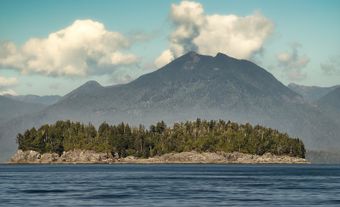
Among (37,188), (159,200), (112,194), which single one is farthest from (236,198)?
(37,188)

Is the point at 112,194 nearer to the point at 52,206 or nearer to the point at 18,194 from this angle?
the point at 18,194

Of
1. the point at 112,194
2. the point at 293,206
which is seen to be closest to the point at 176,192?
the point at 112,194

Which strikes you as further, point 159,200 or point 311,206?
point 159,200

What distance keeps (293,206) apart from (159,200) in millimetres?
20567

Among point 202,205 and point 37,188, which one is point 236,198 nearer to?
point 202,205

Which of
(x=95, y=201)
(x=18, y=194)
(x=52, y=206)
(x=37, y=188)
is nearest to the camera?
(x=52, y=206)

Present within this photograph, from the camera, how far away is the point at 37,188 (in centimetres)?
14588

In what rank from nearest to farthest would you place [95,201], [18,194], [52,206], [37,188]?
[52,206] → [95,201] → [18,194] → [37,188]

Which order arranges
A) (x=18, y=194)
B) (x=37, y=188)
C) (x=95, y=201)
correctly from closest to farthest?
(x=95, y=201)
(x=18, y=194)
(x=37, y=188)

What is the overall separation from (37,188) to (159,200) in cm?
3706

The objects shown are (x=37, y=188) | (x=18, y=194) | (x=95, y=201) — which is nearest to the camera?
(x=95, y=201)

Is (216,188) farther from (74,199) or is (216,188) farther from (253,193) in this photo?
(74,199)

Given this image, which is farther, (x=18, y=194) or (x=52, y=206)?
(x=18, y=194)

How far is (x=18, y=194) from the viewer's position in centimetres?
12900
